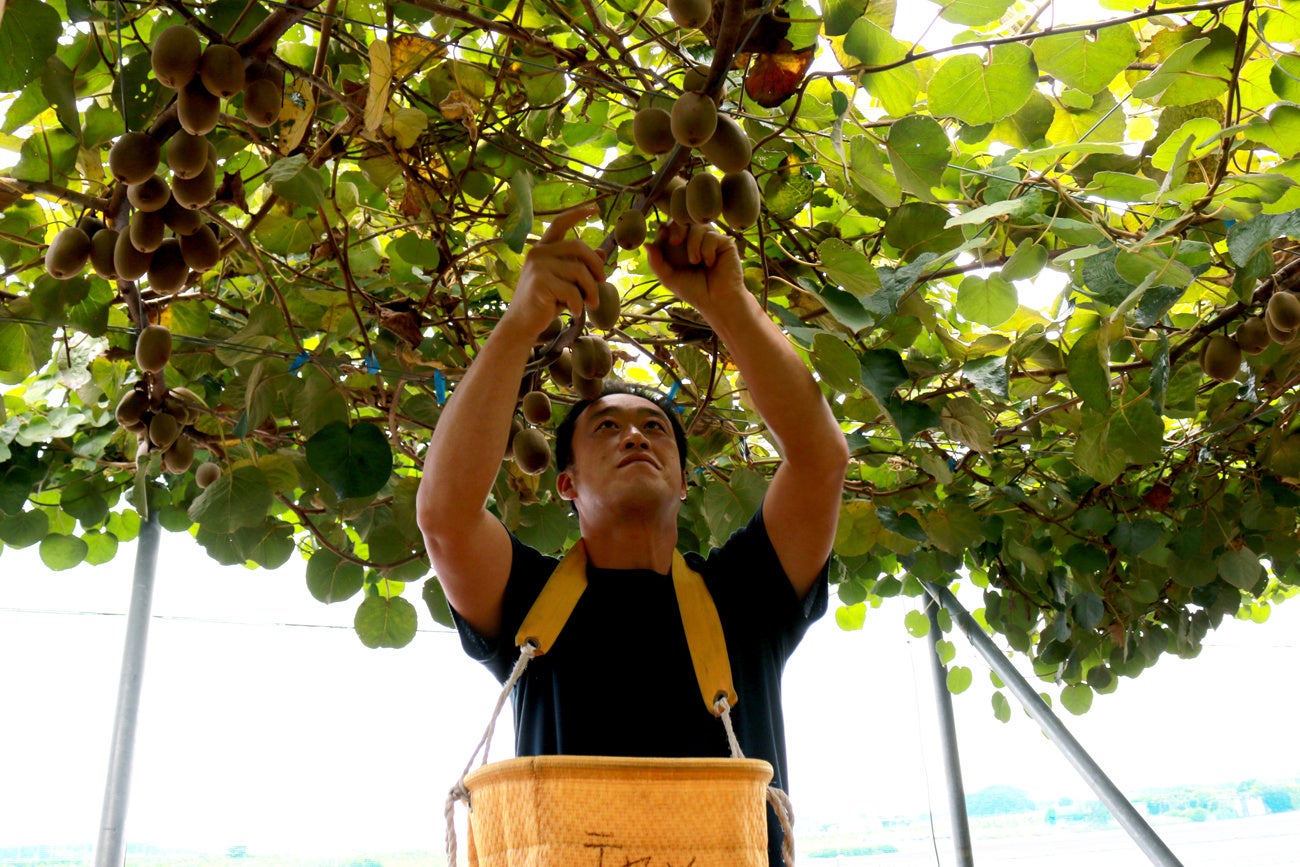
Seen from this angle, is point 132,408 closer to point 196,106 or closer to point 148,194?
point 148,194

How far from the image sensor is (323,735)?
8.44ft

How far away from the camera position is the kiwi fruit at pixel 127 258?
939mm

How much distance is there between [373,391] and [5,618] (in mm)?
1336

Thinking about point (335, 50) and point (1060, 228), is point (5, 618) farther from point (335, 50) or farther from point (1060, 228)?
point (1060, 228)

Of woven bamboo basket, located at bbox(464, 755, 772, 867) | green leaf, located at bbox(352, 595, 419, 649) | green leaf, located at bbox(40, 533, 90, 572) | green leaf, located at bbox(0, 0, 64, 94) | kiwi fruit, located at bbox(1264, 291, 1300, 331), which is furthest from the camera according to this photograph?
green leaf, located at bbox(40, 533, 90, 572)

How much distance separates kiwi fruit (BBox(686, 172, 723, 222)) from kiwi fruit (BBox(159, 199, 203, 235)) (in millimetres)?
467

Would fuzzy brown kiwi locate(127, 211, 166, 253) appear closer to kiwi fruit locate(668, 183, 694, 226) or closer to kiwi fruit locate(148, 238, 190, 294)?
kiwi fruit locate(148, 238, 190, 294)

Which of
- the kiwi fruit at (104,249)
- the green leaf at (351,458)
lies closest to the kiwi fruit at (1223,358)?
the green leaf at (351,458)

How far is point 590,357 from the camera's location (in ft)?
3.83

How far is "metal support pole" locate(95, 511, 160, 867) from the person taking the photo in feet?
6.82

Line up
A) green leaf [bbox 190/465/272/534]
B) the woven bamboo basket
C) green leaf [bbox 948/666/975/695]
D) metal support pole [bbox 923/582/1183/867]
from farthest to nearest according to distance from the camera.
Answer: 1. green leaf [bbox 948/666/975/695]
2. metal support pole [bbox 923/582/1183/867]
3. green leaf [bbox 190/465/272/534]
4. the woven bamboo basket

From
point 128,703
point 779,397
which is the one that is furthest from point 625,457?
point 128,703

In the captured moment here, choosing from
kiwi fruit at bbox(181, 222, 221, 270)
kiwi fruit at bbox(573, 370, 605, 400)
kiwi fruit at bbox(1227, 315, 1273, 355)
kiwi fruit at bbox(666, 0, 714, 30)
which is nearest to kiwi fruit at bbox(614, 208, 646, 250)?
kiwi fruit at bbox(666, 0, 714, 30)

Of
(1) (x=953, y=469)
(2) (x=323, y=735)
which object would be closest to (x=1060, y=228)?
(1) (x=953, y=469)
